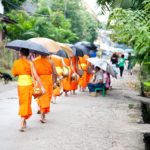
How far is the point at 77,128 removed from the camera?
10.5m

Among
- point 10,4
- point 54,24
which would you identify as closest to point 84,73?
point 10,4

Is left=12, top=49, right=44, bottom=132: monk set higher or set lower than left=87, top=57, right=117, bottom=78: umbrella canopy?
higher

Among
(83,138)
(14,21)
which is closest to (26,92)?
(83,138)

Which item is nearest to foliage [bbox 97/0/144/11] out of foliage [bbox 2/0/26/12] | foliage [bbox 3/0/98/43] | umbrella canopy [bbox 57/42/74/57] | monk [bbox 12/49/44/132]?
umbrella canopy [bbox 57/42/74/57]

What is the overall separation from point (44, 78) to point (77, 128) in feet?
4.63

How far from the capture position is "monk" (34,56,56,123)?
35.3ft

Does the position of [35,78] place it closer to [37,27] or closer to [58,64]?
[58,64]

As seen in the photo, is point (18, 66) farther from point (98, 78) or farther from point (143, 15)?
point (98, 78)

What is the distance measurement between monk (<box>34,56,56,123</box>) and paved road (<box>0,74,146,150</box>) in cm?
37

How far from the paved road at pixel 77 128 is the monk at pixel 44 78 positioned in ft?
1.21

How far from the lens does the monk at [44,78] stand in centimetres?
1077

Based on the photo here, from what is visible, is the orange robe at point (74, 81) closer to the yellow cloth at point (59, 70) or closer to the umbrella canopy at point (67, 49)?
the umbrella canopy at point (67, 49)

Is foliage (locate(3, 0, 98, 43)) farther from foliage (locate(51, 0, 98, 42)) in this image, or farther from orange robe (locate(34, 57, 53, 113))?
orange robe (locate(34, 57, 53, 113))

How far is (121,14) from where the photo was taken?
23.7ft
